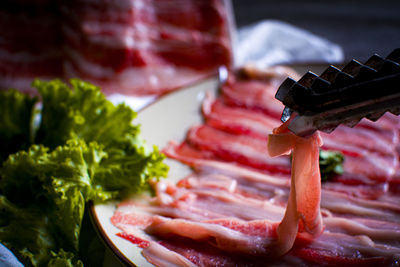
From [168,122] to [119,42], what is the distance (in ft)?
2.69

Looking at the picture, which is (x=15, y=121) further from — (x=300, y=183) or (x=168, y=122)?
(x=300, y=183)

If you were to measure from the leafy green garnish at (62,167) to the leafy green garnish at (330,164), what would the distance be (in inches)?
24.4

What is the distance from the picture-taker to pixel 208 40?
9.73ft

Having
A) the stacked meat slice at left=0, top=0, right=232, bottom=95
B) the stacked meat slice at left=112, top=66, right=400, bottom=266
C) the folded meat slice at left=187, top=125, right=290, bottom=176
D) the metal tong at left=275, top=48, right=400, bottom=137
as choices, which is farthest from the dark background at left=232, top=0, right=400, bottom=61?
the metal tong at left=275, top=48, right=400, bottom=137

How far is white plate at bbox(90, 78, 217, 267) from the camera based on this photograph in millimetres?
1558

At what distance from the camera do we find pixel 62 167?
1546 mm

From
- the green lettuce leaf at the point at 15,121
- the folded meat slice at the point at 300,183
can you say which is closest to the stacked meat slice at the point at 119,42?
the green lettuce leaf at the point at 15,121

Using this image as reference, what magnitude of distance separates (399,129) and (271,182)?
2.41 ft

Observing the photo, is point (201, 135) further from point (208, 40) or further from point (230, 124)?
point (208, 40)

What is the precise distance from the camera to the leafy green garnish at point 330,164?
181 centimetres

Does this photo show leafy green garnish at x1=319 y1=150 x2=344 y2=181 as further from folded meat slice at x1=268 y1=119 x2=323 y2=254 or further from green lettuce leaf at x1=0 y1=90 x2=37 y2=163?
green lettuce leaf at x1=0 y1=90 x2=37 y2=163

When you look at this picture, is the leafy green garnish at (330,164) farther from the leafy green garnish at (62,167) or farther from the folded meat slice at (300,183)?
the leafy green garnish at (62,167)

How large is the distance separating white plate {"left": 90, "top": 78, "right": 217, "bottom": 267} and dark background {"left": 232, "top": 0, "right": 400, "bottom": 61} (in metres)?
1.20

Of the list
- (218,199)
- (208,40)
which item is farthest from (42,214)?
(208,40)
